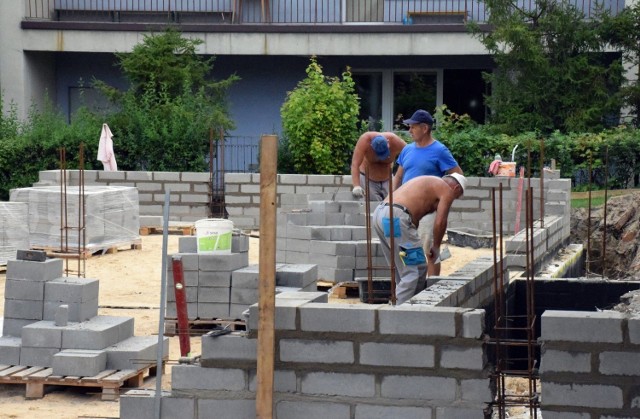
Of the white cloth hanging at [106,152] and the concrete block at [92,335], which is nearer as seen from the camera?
the concrete block at [92,335]

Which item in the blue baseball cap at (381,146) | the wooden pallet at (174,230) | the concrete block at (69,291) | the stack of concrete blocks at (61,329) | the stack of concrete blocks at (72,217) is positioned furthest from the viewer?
the wooden pallet at (174,230)

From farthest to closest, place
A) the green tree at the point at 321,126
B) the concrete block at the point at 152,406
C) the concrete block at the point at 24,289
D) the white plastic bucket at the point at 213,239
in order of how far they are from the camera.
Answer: the green tree at the point at 321,126
the white plastic bucket at the point at 213,239
the concrete block at the point at 24,289
the concrete block at the point at 152,406

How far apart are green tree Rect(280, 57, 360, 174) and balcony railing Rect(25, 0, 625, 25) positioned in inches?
157

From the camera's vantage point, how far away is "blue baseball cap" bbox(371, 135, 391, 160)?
42.5 ft

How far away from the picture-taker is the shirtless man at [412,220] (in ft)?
28.8

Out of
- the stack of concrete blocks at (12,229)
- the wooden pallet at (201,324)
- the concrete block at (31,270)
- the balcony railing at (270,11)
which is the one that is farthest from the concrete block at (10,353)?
the balcony railing at (270,11)

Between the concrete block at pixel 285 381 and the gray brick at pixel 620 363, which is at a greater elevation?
the gray brick at pixel 620 363

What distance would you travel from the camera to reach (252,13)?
82.9 feet

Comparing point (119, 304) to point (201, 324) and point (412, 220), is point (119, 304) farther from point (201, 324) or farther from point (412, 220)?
point (412, 220)

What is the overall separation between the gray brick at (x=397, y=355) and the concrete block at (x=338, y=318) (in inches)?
4.1

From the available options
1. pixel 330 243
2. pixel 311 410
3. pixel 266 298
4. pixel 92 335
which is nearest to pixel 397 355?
pixel 311 410

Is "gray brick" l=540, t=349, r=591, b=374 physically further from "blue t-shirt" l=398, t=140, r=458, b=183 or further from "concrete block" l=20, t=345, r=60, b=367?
"blue t-shirt" l=398, t=140, r=458, b=183

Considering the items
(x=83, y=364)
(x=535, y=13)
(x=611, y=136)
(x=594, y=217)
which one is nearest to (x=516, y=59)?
(x=535, y=13)

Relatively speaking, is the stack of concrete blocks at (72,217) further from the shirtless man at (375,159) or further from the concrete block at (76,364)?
the concrete block at (76,364)
